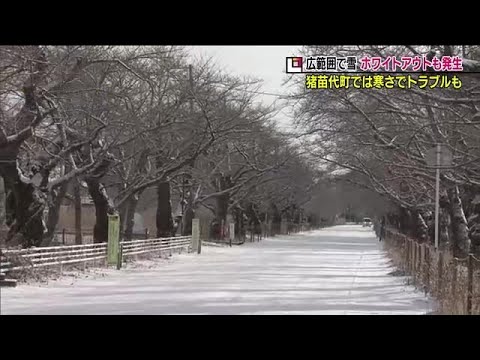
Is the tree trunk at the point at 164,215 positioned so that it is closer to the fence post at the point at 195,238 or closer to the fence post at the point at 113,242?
the fence post at the point at 195,238

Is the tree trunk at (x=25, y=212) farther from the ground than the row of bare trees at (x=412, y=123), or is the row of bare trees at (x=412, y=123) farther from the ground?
the row of bare trees at (x=412, y=123)

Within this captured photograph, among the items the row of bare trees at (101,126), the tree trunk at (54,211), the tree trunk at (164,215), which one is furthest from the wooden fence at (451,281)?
the tree trunk at (164,215)

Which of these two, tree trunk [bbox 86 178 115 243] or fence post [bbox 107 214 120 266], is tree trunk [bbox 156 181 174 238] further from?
fence post [bbox 107 214 120 266]

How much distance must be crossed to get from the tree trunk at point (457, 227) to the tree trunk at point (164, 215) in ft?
46.2

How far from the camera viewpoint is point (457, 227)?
2020cm

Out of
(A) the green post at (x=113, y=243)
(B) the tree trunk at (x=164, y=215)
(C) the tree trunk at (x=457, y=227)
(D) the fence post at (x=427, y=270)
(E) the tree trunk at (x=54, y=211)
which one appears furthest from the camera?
(B) the tree trunk at (x=164, y=215)

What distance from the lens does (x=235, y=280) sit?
50.4ft

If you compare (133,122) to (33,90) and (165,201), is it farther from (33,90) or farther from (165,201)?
(165,201)

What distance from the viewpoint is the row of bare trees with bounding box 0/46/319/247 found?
14961 millimetres

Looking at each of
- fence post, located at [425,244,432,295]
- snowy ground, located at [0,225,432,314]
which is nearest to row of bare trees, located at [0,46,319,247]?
snowy ground, located at [0,225,432,314]

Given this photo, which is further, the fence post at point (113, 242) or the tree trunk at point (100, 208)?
the tree trunk at point (100, 208)

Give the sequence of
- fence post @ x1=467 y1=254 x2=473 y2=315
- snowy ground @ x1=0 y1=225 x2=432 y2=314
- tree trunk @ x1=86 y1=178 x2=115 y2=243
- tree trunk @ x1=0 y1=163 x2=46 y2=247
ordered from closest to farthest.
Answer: fence post @ x1=467 y1=254 x2=473 y2=315
snowy ground @ x1=0 y1=225 x2=432 y2=314
tree trunk @ x1=0 y1=163 x2=46 y2=247
tree trunk @ x1=86 y1=178 x2=115 y2=243

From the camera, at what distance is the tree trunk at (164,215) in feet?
101

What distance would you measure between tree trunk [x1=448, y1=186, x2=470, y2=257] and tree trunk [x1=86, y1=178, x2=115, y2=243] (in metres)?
11.1
